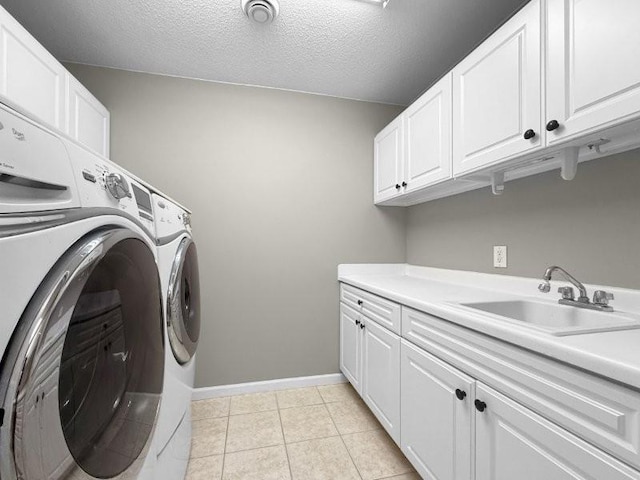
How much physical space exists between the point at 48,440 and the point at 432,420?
3.88ft

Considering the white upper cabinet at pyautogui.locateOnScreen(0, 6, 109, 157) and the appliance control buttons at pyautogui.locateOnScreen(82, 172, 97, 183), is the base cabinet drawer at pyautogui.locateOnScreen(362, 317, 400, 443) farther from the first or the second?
the white upper cabinet at pyautogui.locateOnScreen(0, 6, 109, 157)

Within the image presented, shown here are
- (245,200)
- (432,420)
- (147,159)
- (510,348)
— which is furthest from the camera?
(245,200)

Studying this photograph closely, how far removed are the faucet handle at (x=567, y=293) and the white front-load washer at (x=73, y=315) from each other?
1535mm

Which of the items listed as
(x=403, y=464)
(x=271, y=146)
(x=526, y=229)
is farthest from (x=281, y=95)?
(x=403, y=464)

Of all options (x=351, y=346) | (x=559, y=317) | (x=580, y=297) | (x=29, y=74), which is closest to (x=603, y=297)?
(x=580, y=297)

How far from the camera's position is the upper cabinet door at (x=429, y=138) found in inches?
59.4

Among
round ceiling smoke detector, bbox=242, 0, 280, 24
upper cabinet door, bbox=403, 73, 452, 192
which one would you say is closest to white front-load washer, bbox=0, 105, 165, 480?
round ceiling smoke detector, bbox=242, 0, 280, 24

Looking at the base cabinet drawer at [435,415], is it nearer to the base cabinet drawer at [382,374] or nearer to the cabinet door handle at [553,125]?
the base cabinet drawer at [382,374]

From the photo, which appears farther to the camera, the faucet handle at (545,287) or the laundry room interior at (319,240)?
the faucet handle at (545,287)

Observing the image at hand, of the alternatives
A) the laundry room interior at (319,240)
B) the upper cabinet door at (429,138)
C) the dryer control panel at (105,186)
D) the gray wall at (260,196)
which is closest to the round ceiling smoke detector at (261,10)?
the laundry room interior at (319,240)

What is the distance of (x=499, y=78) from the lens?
A: 3.86 feet

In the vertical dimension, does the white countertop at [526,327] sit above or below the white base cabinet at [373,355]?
above

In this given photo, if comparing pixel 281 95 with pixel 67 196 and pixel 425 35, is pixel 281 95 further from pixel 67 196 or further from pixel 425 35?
pixel 67 196

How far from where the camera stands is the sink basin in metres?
0.81
